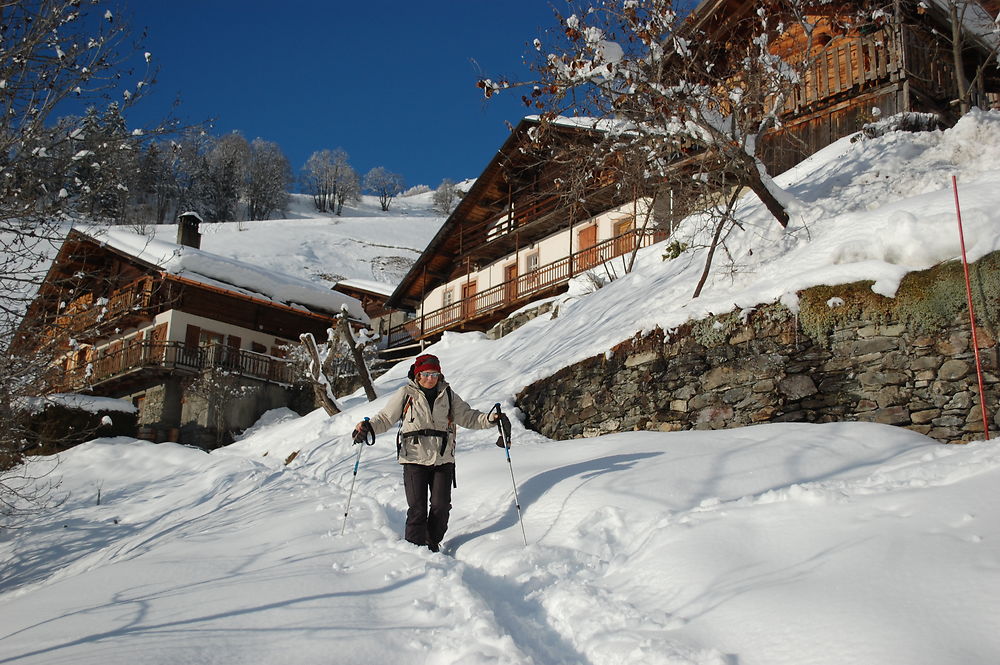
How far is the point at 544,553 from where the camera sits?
16.0ft

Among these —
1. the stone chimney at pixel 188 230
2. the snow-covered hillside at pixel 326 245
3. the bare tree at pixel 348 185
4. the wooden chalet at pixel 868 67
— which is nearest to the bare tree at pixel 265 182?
the bare tree at pixel 348 185

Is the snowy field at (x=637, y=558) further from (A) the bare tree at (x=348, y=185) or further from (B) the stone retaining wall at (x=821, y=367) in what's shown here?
(A) the bare tree at (x=348, y=185)

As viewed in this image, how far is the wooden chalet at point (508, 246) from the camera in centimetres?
2231

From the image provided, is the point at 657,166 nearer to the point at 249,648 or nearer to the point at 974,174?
the point at 974,174

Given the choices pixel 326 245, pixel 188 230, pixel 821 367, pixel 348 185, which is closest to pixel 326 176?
pixel 348 185

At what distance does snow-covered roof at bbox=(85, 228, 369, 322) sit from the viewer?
2575 cm

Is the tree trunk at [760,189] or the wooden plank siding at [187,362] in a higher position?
the tree trunk at [760,189]

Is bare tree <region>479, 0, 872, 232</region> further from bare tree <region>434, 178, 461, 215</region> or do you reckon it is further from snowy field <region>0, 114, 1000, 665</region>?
bare tree <region>434, 178, 461, 215</region>

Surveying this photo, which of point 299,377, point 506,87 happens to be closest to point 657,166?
point 506,87

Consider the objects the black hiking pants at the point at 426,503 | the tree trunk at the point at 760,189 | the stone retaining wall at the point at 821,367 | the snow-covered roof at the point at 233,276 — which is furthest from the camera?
the snow-covered roof at the point at 233,276

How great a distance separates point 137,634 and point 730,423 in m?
6.74

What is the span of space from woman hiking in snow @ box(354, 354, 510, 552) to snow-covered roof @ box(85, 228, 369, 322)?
63.2 feet

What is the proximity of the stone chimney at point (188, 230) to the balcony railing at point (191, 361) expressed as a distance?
28.8 feet

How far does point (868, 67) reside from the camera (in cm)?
1412
